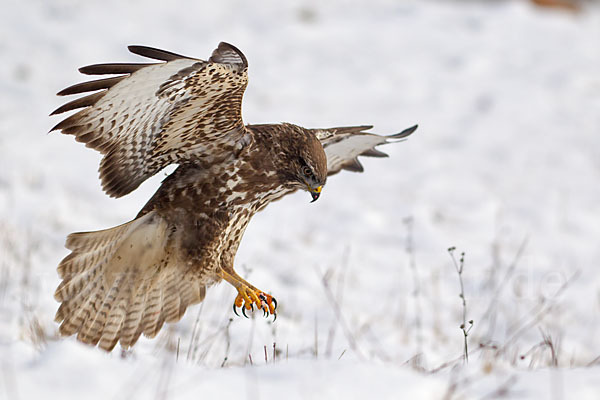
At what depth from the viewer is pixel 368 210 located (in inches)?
309

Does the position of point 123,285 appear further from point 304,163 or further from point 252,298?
point 304,163

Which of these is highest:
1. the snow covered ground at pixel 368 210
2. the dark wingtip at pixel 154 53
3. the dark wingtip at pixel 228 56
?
the dark wingtip at pixel 154 53

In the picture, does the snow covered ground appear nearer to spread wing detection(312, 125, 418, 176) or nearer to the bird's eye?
the bird's eye

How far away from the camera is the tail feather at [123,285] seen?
369 cm

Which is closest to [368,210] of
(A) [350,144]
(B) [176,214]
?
(A) [350,144]

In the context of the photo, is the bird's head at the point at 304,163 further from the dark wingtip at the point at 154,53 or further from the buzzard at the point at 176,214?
the dark wingtip at the point at 154,53

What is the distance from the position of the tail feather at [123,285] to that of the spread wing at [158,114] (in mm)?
292

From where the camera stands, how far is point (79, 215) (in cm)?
644

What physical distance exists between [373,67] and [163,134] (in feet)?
26.5

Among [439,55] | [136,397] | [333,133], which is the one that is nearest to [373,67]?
[439,55]

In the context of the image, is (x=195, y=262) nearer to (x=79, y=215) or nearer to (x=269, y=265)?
(x=269, y=265)

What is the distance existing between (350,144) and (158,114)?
5.34ft

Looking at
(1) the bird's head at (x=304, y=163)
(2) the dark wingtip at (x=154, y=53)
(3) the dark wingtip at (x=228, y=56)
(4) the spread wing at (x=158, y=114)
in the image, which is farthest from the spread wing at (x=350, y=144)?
(2) the dark wingtip at (x=154, y=53)

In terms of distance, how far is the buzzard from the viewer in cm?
360
